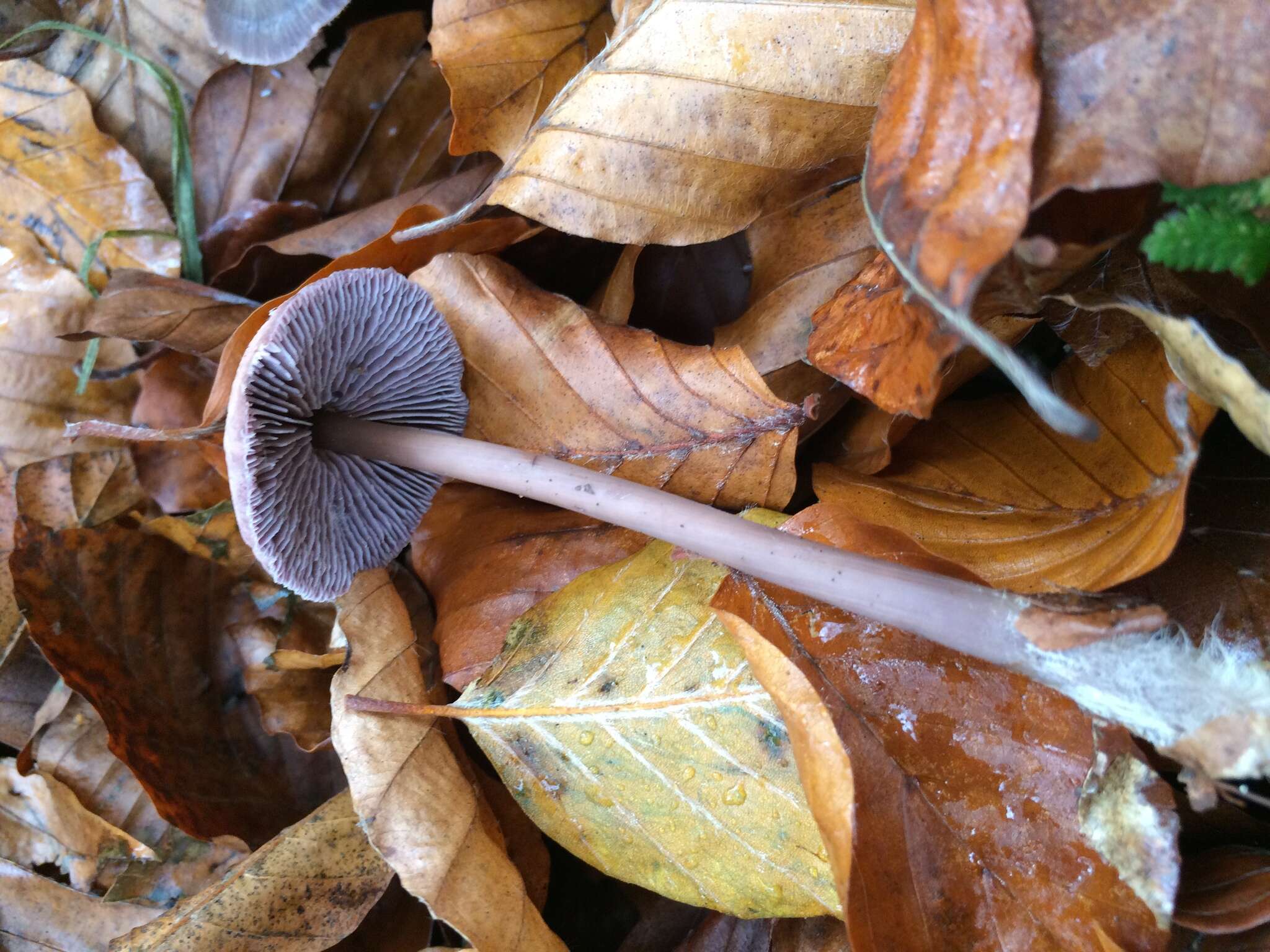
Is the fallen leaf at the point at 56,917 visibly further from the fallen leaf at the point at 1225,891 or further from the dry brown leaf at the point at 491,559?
the fallen leaf at the point at 1225,891

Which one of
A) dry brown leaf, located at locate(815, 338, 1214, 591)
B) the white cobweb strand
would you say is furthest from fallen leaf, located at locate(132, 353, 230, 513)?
the white cobweb strand

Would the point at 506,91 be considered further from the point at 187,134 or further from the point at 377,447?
the point at 187,134

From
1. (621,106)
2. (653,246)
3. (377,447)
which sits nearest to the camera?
(621,106)

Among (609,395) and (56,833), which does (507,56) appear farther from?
(56,833)

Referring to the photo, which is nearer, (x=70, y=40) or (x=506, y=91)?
(x=506, y=91)

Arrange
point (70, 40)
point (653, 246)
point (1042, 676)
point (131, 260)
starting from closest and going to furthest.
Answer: point (1042, 676) < point (653, 246) < point (131, 260) < point (70, 40)

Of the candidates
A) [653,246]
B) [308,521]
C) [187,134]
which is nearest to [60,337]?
[187,134]

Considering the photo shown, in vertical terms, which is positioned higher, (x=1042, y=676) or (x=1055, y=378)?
(x=1055, y=378)

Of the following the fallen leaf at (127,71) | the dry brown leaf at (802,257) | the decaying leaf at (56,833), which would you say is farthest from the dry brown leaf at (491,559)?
the fallen leaf at (127,71)
